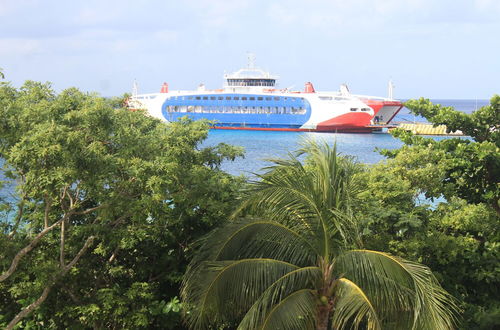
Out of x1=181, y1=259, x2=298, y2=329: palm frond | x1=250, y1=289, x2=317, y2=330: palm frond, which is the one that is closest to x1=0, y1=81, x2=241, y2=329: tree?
x1=181, y1=259, x2=298, y2=329: palm frond

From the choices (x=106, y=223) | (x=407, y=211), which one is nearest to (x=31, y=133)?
(x=106, y=223)

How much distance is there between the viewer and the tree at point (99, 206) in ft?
15.7

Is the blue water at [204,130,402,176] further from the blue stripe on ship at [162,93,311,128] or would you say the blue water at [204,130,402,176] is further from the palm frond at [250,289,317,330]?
the palm frond at [250,289,317,330]

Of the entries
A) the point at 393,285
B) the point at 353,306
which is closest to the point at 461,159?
the point at 393,285

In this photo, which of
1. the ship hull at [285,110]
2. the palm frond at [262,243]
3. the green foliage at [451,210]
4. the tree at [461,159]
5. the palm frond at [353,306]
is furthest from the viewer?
the ship hull at [285,110]

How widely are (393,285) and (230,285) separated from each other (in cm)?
135

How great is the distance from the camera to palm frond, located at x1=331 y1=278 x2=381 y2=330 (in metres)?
4.62

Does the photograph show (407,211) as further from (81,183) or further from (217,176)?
(81,183)

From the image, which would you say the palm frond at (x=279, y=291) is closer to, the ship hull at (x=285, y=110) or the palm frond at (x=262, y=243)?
→ the palm frond at (x=262, y=243)

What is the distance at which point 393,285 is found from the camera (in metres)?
4.93

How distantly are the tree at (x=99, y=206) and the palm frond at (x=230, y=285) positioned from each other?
32.0 inches

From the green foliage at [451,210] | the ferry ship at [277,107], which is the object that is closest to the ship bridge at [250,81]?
the ferry ship at [277,107]

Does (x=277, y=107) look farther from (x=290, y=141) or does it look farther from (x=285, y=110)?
(x=290, y=141)

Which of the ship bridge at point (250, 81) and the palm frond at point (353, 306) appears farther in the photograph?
the ship bridge at point (250, 81)
